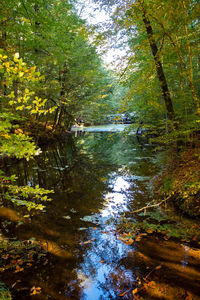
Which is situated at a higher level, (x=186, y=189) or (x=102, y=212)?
(x=186, y=189)

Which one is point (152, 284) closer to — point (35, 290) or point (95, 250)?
point (95, 250)

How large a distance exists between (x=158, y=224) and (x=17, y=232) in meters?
3.39

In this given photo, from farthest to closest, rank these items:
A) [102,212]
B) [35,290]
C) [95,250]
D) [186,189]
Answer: [102,212] < [186,189] < [95,250] < [35,290]

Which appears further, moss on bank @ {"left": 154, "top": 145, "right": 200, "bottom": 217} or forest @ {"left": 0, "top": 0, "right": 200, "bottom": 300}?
moss on bank @ {"left": 154, "top": 145, "right": 200, "bottom": 217}

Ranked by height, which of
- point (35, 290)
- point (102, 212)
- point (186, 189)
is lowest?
point (35, 290)

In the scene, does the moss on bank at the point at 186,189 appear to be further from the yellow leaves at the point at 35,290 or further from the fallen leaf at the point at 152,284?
the yellow leaves at the point at 35,290

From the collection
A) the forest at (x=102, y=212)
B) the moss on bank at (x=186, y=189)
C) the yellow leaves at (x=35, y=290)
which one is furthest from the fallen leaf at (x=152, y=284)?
the moss on bank at (x=186, y=189)

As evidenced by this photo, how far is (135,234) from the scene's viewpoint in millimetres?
3920

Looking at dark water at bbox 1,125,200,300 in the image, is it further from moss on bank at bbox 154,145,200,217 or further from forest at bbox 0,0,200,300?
moss on bank at bbox 154,145,200,217

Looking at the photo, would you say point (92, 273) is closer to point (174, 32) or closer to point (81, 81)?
point (174, 32)

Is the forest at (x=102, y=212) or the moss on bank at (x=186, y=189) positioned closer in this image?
the forest at (x=102, y=212)

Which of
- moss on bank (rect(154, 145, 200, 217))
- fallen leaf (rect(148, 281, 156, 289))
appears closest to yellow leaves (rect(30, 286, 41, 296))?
fallen leaf (rect(148, 281, 156, 289))

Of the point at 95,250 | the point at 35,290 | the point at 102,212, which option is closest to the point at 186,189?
the point at 102,212

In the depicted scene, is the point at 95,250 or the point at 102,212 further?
the point at 102,212
